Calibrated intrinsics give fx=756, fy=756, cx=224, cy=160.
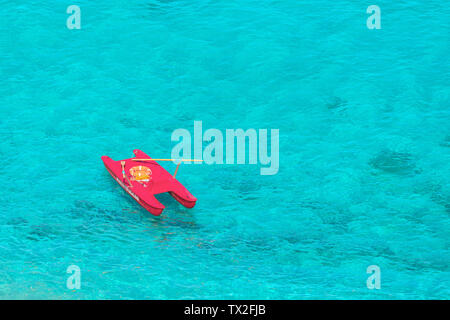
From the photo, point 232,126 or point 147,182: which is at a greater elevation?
point 232,126

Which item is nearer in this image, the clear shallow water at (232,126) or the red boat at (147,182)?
the clear shallow water at (232,126)

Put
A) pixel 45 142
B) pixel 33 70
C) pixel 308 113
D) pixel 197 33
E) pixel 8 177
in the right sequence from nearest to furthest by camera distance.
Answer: pixel 8 177, pixel 45 142, pixel 308 113, pixel 33 70, pixel 197 33

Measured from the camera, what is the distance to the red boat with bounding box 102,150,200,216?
4325 cm

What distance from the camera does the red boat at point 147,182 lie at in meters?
43.2

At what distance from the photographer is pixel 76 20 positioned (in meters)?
62.6

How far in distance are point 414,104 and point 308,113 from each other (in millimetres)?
7682

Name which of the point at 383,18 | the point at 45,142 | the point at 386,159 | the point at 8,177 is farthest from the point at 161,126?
the point at 383,18

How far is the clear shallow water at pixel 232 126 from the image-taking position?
Answer: 39.9m

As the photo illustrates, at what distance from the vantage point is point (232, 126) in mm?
52469

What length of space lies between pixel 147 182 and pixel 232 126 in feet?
33.8

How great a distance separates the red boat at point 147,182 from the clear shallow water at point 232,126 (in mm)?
995

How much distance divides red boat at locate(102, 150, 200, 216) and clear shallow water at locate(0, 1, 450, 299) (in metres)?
1.00
